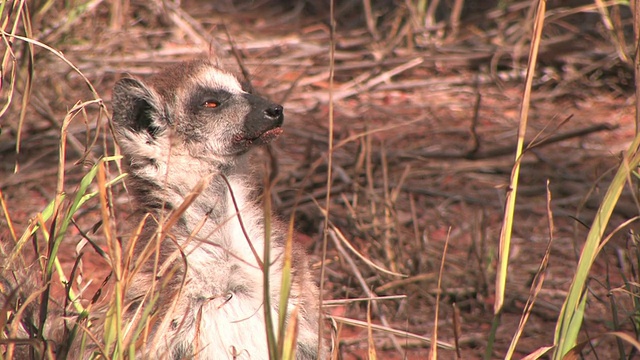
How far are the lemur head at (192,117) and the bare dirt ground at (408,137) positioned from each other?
438 millimetres

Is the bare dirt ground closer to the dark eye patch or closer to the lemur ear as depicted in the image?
the lemur ear

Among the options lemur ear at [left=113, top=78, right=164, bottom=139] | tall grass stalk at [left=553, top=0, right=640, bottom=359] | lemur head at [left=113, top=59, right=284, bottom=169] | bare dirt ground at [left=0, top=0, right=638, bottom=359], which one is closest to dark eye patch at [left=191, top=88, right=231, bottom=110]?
lemur head at [left=113, top=59, right=284, bottom=169]

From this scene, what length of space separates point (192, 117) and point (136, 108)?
0.87 feet

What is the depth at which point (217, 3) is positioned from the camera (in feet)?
31.0

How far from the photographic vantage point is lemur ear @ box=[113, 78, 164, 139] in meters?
3.41

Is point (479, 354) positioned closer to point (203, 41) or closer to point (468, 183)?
point (468, 183)

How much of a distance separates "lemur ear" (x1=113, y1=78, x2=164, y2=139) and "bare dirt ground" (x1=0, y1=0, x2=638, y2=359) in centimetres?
50

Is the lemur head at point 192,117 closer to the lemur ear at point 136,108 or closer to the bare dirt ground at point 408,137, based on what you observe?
the lemur ear at point 136,108

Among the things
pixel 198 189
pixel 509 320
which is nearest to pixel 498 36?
pixel 509 320

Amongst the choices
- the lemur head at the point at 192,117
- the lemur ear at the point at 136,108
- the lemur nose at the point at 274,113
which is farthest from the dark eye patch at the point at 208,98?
the lemur nose at the point at 274,113

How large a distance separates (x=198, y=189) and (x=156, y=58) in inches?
187

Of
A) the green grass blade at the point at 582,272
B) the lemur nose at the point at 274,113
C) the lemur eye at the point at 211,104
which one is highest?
the lemur eye at the point at 211,104

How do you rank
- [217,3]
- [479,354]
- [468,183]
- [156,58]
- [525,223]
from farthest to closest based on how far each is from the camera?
1. [217,3]
2. [156,58]
3. [468,183]
4. [525,223]
5. [479,354]

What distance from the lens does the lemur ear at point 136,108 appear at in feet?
11.2
